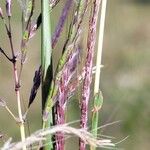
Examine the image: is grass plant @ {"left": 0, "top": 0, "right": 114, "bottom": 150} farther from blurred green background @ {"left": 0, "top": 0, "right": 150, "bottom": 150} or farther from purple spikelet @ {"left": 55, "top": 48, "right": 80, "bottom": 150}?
blurred green background @ {"left": 0, "top": 0, "right": 150, "bottom": 150}

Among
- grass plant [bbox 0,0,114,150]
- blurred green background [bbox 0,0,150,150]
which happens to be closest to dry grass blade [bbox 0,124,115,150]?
grass plant [bbox 0,0,114,150]

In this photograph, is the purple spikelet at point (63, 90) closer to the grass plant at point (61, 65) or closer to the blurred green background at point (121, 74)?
the grass plant at point (61, 65)

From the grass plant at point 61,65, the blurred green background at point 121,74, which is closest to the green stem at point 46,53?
the grass plant at point 61,65

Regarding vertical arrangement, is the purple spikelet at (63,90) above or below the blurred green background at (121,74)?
above

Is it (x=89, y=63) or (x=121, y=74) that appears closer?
(x=89, y=63)

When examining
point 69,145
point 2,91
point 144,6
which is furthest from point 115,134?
point 144,6

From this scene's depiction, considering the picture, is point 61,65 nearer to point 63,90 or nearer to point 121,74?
point 63,90

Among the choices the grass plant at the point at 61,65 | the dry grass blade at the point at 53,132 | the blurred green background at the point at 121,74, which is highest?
the grass plant at the point at 61,65

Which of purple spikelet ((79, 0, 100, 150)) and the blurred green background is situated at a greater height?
purple spikelet ((79, 0, 100, 150))

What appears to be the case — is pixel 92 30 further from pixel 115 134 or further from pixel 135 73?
pixel 135 73

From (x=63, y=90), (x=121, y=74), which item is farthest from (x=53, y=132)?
(x=121, y=74)
